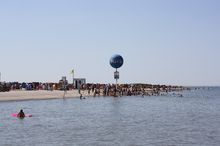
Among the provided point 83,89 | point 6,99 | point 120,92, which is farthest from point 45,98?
point 83,89

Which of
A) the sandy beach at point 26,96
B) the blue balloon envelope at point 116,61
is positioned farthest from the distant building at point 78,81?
the sandy beach at point 26,96

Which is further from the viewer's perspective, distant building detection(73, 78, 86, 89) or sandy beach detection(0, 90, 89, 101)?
distant building detection(73, 78, 86, 89)

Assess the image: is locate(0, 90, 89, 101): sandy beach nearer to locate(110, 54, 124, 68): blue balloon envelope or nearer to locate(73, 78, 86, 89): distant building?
locate(110, 54, 124, 68): blue balloon envelope

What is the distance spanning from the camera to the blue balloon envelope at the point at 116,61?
279 ft

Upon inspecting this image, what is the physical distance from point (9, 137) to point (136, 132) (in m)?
7.77

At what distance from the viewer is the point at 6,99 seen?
57.7 meters

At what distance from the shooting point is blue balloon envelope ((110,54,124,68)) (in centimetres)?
8500

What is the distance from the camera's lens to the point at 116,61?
84938mm

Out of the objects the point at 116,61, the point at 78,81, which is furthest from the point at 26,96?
the point at 78,81

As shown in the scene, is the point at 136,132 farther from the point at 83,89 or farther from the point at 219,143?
the point at 83,89

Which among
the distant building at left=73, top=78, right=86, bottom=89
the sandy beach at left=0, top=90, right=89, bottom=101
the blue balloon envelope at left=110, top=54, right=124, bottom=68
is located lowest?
the sandy beach at left=0, top=90, right=89, bottom=101

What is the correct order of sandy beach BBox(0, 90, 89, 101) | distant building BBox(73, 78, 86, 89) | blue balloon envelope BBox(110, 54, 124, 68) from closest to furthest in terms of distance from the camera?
1. sandy beach BBox(0, 90, 89, 101)
2. blue balloon envelope BBox(110, 54, 124, 68)
3. distant building BBox(73, 78, 86, 89)

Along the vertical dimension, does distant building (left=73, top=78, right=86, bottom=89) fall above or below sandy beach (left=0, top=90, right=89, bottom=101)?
above

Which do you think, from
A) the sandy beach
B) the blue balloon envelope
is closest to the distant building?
the blue balloon envelope
